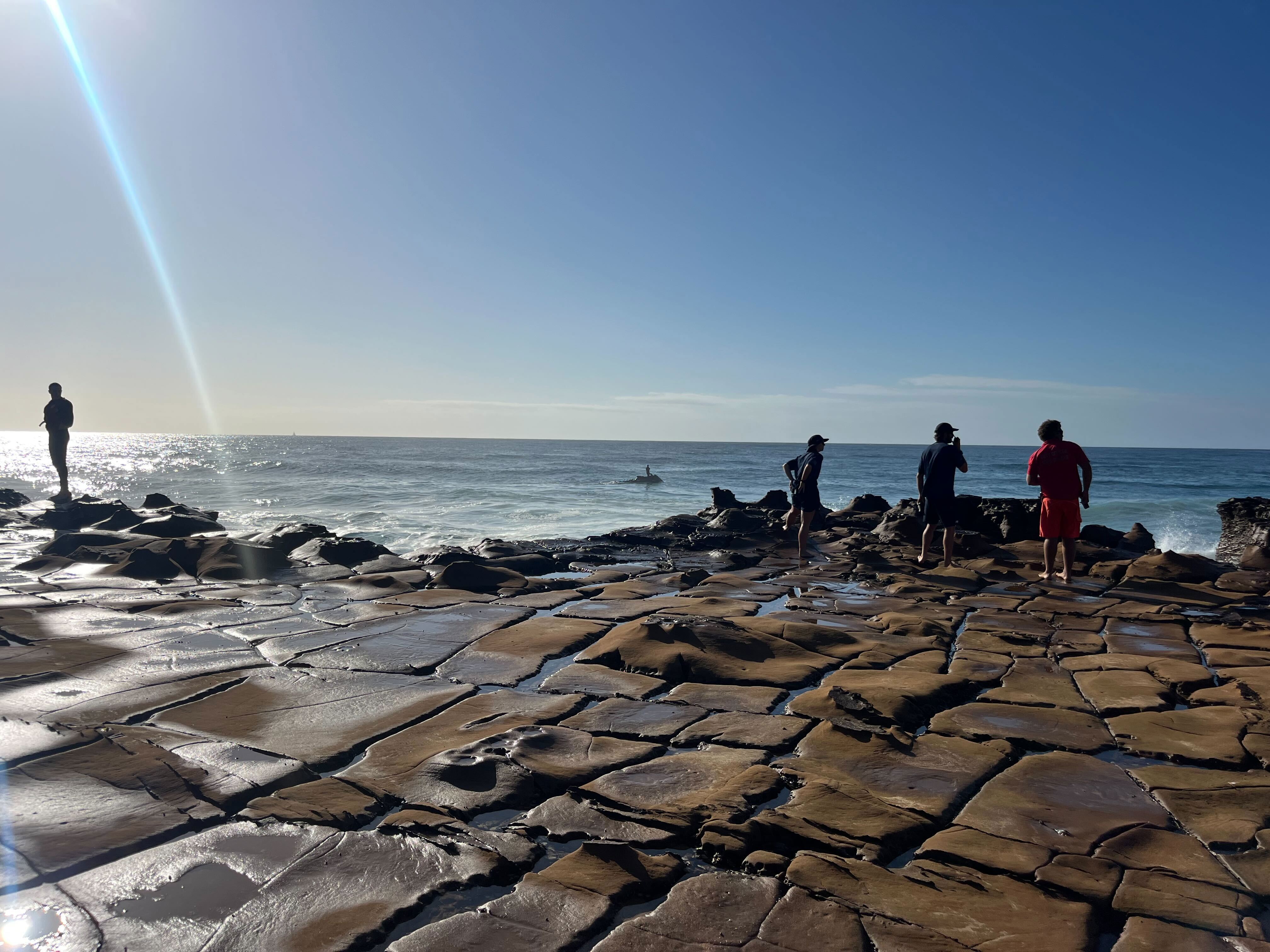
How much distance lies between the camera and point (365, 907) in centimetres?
203

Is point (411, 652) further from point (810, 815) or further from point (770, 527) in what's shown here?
point (770, 527)

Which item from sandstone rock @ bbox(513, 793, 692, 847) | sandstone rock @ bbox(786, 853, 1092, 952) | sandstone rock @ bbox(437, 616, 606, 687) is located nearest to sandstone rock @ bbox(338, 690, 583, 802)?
sandstone rock @ bbox(437, 616, 606, 687)

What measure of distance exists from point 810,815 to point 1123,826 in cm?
102

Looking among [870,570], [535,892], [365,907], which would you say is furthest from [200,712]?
[870,570]

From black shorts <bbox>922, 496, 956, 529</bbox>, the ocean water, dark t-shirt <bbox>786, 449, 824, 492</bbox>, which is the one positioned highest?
dark t-shirt <bbox>786, 449, 824, 492</bbox>

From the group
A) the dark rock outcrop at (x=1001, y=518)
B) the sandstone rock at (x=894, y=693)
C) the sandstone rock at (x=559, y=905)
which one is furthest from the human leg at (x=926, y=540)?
the sandstone rock at (x=559, y=905)

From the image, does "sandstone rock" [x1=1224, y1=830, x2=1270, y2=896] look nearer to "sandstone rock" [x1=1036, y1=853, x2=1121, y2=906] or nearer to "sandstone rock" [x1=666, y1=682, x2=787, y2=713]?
"sandstone rock" [x1=1036, y1=853, x2=1121, y2=906]

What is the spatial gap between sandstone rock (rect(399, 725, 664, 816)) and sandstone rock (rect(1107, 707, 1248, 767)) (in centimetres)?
207

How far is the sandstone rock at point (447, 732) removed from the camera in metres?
2.84

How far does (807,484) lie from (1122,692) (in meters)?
5.47

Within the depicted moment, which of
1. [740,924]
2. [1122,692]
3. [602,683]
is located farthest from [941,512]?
[740,924]

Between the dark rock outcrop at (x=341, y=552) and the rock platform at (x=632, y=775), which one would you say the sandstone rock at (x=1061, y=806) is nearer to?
the rock platform at (x=632, y=775)

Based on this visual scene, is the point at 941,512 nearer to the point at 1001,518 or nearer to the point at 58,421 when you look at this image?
the point at 1001,518

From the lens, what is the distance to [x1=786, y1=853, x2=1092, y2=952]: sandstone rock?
192 cm
